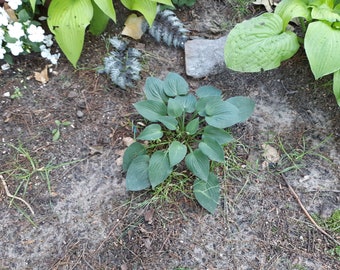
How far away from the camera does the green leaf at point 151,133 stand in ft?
6.32

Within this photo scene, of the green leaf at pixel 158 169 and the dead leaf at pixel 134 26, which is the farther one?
the dead leaf at pixel 134 26

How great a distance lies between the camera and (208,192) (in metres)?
1.91

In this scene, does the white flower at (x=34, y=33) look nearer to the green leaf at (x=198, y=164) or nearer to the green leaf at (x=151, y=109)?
the green leaf at (x=151, y=109)

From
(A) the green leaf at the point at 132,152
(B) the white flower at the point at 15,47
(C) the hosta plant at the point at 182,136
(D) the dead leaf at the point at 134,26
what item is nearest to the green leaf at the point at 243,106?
(C) the hosta plant at the point at 182,136

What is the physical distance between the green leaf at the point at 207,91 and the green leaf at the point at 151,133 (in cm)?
29

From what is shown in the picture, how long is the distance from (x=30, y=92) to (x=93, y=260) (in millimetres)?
959

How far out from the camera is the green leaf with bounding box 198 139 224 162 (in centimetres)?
188

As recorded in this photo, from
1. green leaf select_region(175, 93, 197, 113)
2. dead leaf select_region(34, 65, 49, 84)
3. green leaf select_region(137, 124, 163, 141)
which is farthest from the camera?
dead leaf select_region(34, 65, 49, 84)

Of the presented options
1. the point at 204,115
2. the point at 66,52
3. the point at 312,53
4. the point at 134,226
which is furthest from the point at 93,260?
the point at 312,53

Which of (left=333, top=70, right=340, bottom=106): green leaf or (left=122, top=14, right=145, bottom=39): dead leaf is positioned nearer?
(left=333, top=70, right=340, bottom=106): green leaf

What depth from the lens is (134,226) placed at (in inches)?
73.5

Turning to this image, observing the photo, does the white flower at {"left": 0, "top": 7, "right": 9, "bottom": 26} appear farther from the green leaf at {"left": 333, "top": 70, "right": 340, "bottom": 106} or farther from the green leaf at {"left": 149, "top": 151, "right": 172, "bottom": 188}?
the green leaf at {"left": 333, "top": 70, "right": 340, "bottom": 106}

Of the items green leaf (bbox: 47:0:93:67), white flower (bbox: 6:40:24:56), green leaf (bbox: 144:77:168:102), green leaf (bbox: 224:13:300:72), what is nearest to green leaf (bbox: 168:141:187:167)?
green leaf (bbox: 144:77:168:102)

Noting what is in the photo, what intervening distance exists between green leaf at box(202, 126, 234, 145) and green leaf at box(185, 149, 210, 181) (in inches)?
3.6
